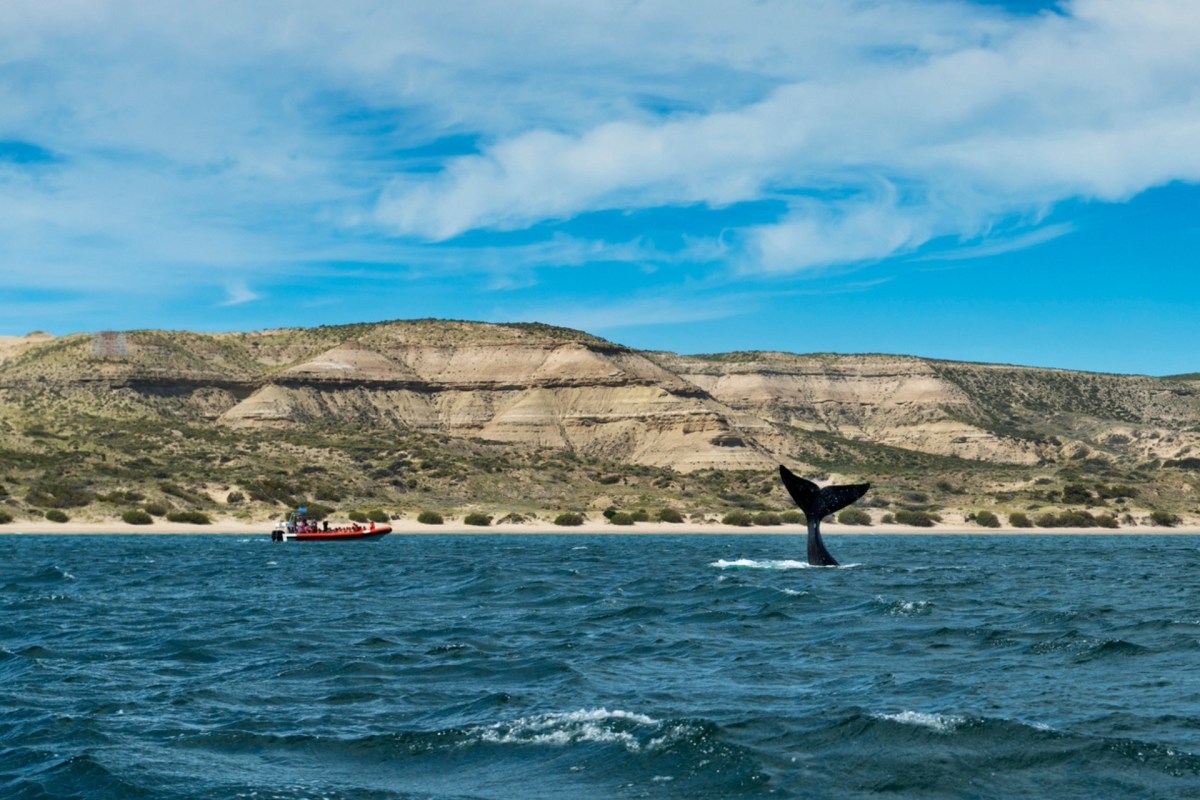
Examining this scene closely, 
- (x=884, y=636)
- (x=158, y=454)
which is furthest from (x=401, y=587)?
(x=158, y=454)

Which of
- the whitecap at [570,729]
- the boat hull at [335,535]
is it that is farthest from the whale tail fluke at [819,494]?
the boat hull at [335,535]

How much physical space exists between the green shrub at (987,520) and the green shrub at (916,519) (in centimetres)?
338

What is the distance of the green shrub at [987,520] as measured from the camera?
101 metres

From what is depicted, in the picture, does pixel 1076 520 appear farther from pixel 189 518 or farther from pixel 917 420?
pixel 917 420

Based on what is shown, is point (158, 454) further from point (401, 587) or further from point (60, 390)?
point (401, 587)

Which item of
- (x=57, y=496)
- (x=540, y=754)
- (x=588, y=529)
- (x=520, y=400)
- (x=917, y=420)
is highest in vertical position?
(x=520, y=400)

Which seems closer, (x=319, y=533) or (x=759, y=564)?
(x=759, y=564)

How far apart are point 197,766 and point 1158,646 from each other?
739 inches

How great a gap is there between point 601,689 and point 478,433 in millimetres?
132973

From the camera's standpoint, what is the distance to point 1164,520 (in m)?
104

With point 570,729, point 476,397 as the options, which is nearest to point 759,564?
point 570,729

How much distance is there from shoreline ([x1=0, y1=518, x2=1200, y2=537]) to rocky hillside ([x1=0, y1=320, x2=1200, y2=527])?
6298 millimetres

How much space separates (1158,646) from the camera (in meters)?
25.6

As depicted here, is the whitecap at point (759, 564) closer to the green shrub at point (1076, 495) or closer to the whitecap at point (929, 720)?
the whitecap at point (929, 720)
